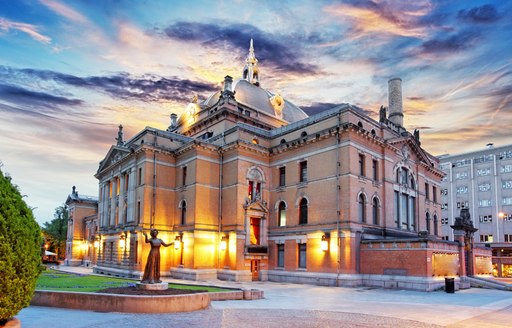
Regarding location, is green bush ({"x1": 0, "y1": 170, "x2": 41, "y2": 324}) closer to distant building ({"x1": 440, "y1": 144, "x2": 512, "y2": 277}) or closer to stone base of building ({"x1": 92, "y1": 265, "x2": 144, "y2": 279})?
stone base of building ({"x1": 92, "y1": 265, "x2": 144, "y2": 279})

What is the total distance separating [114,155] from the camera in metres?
50.0

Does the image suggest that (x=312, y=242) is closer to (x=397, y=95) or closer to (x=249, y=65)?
(x=397, y=95)

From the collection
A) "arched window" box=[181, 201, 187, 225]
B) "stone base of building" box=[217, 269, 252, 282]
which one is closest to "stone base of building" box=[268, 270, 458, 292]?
"stone base of building" box=[217, 269, 252, 282]

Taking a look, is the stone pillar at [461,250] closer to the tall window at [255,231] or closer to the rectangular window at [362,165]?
the rectangular window at [362,165]

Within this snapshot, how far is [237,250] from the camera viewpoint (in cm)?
3797

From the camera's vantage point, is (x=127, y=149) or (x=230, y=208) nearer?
(x=230, y=208)

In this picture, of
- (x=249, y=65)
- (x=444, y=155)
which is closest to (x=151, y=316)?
(x=249, y=65)

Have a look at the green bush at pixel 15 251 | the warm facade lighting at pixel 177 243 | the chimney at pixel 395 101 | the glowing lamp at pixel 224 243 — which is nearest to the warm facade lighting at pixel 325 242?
the glowing lamp at pixel 224 243

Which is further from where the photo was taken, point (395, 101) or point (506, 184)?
point (506, 184)

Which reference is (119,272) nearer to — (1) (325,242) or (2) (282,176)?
(2) (282,176)

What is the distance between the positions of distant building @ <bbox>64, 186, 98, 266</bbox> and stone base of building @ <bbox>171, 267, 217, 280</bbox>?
111 feet

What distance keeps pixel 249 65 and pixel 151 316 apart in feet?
169

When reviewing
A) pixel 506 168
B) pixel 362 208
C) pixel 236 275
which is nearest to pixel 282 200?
pixel 362 208

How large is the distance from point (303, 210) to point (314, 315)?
2101 cm
